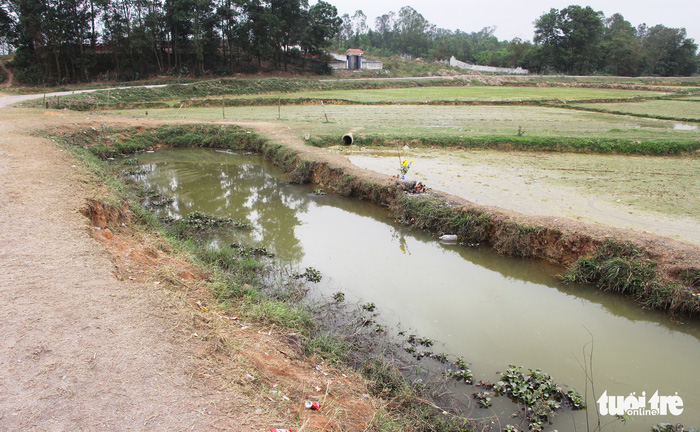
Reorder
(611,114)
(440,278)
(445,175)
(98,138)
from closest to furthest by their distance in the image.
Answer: (440,278), (445,175), (98,138), (611,114)

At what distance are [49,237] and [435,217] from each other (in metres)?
6.34

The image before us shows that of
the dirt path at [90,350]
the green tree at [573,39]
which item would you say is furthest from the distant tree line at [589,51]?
the dirt path at [90,350]

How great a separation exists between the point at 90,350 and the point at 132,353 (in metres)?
0.34

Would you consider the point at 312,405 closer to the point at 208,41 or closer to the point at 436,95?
the point at 436,95

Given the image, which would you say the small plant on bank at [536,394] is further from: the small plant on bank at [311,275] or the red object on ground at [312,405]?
the small plant on bank at [311,275]

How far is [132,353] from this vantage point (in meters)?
3.49

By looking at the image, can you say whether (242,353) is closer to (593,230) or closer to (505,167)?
(593,230)

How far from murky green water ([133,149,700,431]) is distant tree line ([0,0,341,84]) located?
32.3 m

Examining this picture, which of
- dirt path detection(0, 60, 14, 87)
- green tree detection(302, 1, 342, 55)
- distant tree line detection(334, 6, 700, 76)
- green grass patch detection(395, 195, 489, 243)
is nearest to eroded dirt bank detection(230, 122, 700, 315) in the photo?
green grass patch detection(395, 195, 489, 243)

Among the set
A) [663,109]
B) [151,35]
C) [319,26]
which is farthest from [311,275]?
[319,26]

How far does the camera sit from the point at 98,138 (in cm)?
1484

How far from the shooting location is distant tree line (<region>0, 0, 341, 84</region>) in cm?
3269

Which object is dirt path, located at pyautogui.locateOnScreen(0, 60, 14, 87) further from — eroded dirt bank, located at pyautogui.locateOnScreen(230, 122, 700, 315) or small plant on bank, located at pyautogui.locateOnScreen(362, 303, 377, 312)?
small plant on bank, located at pyautogui.locateOnScreen(362, 303, 377, 312)

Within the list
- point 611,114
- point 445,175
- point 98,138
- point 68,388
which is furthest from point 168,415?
point 611,114
